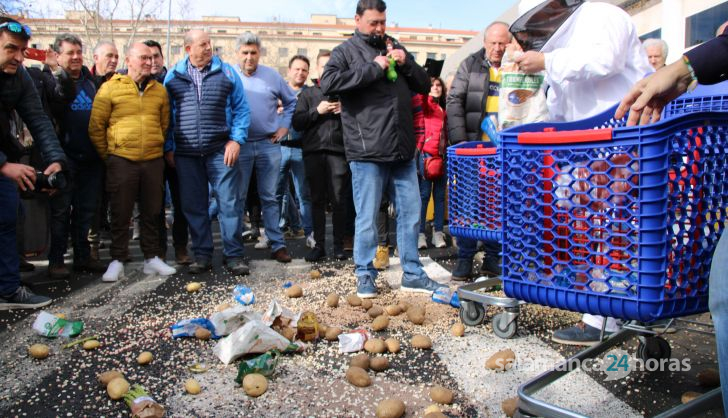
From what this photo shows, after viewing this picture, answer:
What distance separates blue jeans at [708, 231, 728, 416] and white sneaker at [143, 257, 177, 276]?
4979mm

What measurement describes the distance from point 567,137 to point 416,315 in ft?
6.29

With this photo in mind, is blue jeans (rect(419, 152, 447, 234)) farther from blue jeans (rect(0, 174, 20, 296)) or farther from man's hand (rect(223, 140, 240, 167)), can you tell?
blue jeans (rect(0, 174, 20, 296))

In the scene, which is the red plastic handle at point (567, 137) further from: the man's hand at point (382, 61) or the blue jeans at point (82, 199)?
the blue jeans at point (82, 199)

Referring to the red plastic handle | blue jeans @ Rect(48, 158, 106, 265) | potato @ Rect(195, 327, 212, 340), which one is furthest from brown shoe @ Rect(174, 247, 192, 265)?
the red plastic handle

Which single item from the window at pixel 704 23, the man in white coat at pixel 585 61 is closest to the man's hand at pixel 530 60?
the man in white coat at pixel 585 61

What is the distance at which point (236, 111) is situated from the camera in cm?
596

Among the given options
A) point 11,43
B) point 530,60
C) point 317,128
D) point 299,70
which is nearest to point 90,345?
point 11,43

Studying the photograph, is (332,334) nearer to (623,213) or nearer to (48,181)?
(623,213)

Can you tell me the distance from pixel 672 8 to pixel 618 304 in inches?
588

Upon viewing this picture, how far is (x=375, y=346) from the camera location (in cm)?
325

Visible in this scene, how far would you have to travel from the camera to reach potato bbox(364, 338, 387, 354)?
128 inches

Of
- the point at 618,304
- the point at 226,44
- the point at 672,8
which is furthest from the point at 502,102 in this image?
the point at 226,44

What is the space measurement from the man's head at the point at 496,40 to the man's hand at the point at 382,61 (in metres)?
1.27

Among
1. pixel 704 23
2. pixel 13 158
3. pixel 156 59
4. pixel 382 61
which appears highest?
pixel 704 23
